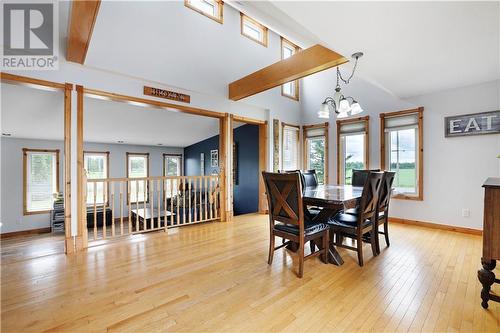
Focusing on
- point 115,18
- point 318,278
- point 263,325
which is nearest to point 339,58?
point 318,278

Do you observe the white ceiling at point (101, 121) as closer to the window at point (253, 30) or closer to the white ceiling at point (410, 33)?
the window at point (253, 30)

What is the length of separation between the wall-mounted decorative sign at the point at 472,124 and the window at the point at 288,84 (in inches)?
125

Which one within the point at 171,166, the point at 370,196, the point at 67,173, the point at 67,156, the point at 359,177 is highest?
the point at 67,156

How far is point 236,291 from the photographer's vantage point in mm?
2045

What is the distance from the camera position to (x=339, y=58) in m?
2.86

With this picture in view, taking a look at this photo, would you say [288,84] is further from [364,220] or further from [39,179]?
[39,179]

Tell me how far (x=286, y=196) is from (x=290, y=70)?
83.8 inches

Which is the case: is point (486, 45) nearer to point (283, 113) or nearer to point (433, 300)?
point (433, 300)

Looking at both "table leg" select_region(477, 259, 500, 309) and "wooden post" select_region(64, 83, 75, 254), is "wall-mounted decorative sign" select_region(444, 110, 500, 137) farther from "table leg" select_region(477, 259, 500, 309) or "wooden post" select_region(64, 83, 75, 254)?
"wooden post" select_region(64, 83, 75, 254)

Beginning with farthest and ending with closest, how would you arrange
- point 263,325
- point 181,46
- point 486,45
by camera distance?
point 181,46 → point 486,45 → point 263,325

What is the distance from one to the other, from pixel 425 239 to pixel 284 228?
251 cm

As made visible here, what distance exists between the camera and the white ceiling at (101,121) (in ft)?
12.4

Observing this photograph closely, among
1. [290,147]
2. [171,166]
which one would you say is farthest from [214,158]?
[290,147]

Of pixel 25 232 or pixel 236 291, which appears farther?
pixel 25 232
